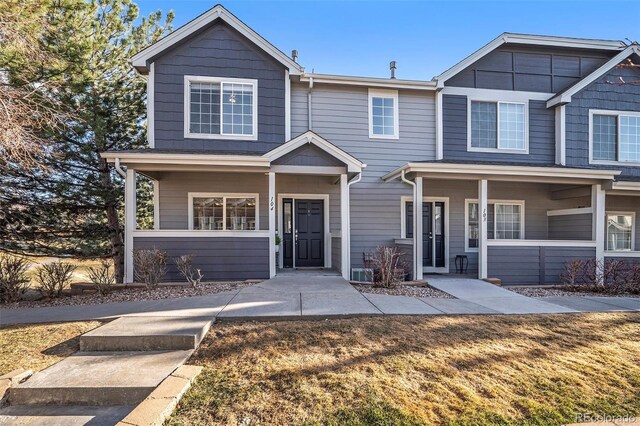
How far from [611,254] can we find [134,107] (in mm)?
15719

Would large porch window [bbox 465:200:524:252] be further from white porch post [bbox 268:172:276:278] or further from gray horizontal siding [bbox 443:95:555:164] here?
white porch post [bbox 268:172:276:278]

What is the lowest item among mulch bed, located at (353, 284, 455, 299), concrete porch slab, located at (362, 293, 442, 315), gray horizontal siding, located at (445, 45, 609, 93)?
mulch bed, located at (353, 284, 455, 299)

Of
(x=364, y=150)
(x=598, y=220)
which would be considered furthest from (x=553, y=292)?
(x=364, y=150)

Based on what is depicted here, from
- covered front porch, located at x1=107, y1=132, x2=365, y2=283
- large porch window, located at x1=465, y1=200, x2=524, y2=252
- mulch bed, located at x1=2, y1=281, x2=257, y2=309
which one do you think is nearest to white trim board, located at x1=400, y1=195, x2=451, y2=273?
large porch window, located at x1=465, y1=200, x2=524, y2=252

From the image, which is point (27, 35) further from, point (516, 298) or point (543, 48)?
point (543, 48)

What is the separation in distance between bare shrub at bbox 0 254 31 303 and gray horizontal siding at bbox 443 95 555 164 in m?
11.9

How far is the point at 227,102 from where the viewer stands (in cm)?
934

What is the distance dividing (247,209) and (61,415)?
717cm

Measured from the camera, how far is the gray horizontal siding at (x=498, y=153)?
10.5 metres

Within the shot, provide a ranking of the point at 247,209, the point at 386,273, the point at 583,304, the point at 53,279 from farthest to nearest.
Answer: the point at 247,209
the point at 386,273
the point at 53,279
the point at 583,304

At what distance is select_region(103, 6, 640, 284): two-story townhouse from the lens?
28.3ft

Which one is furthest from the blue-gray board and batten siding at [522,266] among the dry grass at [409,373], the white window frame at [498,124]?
the dry grass at [409,373]

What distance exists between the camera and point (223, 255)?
802cm

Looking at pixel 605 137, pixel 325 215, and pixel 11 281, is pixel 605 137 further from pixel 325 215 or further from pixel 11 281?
pixel 11 281
